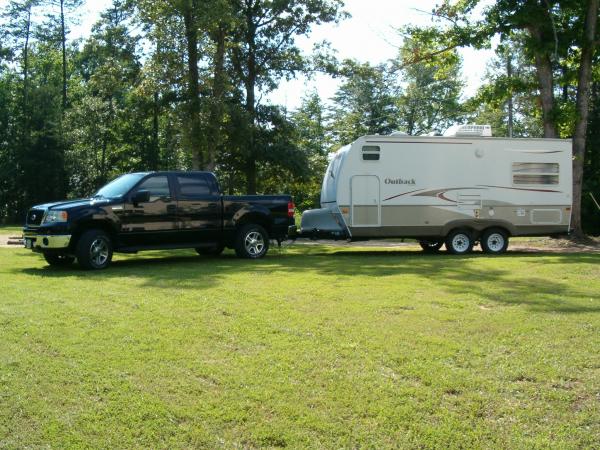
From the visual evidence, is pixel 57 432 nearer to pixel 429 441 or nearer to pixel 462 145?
pixel 429 441

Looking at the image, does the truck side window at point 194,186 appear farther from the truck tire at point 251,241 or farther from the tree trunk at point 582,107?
the tree trunk at point 582,107

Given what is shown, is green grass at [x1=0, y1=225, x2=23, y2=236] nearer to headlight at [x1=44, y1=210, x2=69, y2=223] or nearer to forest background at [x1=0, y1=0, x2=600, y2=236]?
forest background at [x1=0, y1=0, x2=600, y2=236]

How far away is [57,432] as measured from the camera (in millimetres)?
4473

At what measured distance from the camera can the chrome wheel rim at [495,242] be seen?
688 inches

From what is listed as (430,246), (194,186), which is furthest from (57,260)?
(430,246)

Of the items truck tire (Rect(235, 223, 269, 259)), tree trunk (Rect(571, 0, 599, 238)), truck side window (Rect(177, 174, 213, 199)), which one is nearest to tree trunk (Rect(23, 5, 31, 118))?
truck side window (Rect(177, 174, 213, 199))

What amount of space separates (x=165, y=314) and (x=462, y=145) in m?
11.8

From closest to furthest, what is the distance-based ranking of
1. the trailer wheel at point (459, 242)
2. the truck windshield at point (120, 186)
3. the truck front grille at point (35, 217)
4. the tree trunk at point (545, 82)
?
the truck front grille at point (35, 217) → the truck windshield at point (120, 186) → the trailer wheel at point (459, 242) → the tree trunk at point (545, 82)

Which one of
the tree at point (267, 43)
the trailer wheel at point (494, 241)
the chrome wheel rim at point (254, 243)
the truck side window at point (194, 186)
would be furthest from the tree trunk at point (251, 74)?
the truck side window at point (194, 186)

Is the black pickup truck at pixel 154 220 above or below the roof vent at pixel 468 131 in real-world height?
below

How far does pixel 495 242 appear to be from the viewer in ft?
57.5

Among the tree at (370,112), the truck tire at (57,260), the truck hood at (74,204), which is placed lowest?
the truck tire at (57,260)

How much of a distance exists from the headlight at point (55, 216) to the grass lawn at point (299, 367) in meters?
3.61

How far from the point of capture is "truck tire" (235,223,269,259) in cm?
1497
